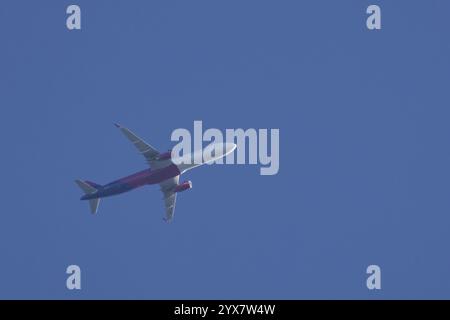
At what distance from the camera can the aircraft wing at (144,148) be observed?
119762 millimetres

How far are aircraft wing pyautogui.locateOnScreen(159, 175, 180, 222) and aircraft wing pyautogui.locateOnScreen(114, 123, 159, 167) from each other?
24.1 ft

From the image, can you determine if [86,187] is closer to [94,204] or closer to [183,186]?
[94,204]

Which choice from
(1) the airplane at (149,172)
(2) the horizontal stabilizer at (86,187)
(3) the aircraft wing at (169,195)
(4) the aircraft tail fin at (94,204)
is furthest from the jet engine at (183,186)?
(2) the horizontal stabilizer at (86,187)

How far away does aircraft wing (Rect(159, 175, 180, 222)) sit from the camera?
427ft

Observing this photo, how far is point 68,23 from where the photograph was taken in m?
127

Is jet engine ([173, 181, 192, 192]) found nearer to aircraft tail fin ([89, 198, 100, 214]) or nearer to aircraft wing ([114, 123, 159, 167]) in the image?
aircraft wing ([114, 123, 159, 167])

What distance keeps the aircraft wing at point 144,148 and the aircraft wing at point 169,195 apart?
7.35m

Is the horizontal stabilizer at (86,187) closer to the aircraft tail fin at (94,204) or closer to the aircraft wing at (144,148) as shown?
the aircraft tail fin at (94,204)

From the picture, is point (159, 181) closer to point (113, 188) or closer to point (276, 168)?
point (113, 188)

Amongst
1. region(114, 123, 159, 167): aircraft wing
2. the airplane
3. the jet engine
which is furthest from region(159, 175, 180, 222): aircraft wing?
region(114, 123, 159, 167): aircraft wing

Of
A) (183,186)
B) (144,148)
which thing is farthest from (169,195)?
(144,148)
